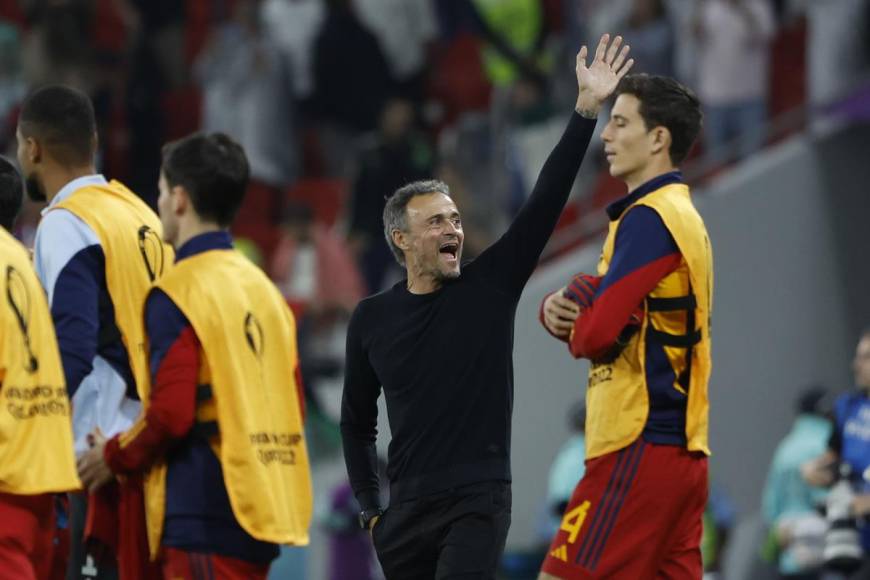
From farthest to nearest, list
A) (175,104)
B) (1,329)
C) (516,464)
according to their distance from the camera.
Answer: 1. (175,104)
2. (516,464)
3. (1,329)

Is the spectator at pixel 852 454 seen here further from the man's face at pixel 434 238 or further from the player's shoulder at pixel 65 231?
the player's shoulder at pixel 65 231

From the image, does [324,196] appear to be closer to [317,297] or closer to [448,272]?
[317,297]

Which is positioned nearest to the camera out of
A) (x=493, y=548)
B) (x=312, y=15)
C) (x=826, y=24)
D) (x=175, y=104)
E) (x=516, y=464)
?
(x=493, y=548)

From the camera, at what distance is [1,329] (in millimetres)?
6082

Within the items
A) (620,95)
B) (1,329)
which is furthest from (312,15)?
(1,329)

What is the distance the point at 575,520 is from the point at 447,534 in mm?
522

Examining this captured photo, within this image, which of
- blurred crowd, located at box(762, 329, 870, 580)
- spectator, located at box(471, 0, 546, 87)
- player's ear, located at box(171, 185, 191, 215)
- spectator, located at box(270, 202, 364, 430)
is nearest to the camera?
player's ear, located at box(171, 185, 191, 215)

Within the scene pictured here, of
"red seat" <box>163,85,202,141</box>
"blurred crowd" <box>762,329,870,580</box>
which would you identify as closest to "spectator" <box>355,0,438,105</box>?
"red seat" <box>163,85,202,141</box>

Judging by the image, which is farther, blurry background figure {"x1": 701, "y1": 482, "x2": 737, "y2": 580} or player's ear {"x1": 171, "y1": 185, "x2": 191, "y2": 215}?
blurry background figure {"x1": 701, "y1": 482, "x2": 737, "y2": 580}

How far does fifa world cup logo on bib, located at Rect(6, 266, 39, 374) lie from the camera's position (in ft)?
20.2

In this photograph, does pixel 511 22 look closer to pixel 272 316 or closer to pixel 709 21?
pixel 709 21

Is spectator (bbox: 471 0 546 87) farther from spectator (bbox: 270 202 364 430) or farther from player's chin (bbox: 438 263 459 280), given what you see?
player's chin (bbox: 438 263 459 280)

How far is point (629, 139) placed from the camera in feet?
23.1

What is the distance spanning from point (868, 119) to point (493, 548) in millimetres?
9885
